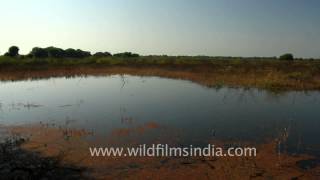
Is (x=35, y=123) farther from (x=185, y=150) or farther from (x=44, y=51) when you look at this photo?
(x=44, y=51)

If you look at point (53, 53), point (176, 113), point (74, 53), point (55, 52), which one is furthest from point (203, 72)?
point (74, 53)

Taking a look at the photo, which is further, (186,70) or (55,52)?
(55,52)

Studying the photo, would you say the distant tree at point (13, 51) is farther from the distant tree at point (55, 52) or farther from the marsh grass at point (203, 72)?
the marsh grass at point (203, 72)

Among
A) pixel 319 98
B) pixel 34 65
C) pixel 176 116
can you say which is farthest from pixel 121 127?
pixel 34 65

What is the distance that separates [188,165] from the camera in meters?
8.66

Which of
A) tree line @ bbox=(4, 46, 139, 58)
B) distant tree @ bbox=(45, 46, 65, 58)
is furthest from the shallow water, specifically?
distant tree @ bbox=(45, 46, 65, 58)

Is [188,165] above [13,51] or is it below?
below

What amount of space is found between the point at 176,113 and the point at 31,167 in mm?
7643

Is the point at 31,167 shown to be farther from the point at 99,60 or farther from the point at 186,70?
the point at 99,60

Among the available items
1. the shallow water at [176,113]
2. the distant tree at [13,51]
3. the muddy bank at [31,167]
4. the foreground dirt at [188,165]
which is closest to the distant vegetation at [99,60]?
the distant tree at [13,51]

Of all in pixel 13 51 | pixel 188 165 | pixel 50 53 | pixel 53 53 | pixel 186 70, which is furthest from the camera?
pixel 53 53

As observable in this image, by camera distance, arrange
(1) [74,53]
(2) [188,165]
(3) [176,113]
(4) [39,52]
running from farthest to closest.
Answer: (1) [74,53]
(4) [39,52]
(3) [176,113]
(2) [188,165]

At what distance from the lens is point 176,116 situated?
14.4 meters

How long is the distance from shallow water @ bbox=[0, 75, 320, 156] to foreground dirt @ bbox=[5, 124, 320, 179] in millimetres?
1045
